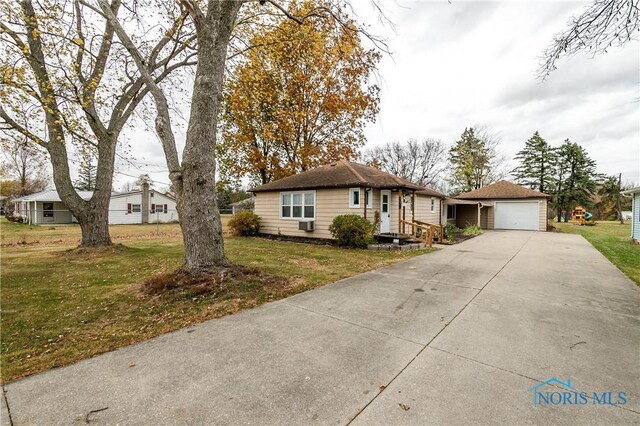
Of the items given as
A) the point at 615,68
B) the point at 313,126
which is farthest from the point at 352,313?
the point at 313,126

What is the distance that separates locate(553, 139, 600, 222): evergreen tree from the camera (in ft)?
104

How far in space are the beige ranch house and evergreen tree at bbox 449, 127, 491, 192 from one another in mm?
20042

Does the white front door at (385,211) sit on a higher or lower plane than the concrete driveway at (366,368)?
higher

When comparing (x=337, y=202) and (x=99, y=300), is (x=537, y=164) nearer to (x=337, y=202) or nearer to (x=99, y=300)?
(x=337, y=202)

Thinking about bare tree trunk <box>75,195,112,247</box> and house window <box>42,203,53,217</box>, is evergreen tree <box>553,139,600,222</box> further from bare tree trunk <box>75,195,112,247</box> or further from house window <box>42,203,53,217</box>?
house window <box>42,203,53,217</box>

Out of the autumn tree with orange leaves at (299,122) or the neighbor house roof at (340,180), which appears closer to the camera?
the neighbor house roof at (340,180)

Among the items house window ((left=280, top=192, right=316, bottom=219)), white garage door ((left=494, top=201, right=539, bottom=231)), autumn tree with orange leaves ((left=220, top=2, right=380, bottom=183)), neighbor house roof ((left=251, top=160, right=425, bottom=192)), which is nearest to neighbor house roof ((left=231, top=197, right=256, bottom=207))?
autumn tree with orange leaves ((left=220, top=2, right=380, bottom=183))

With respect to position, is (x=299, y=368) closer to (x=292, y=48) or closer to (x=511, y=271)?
(x=511, y=271)

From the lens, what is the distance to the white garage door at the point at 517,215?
20812 millimetres

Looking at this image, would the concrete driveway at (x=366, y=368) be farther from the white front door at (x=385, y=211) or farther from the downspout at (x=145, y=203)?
the downspout at (x=145, y=203)

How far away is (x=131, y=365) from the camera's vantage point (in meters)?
2.77

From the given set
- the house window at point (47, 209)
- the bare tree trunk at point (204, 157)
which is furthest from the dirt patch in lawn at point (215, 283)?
the house window at point (47, 209)

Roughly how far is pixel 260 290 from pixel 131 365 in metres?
2.59

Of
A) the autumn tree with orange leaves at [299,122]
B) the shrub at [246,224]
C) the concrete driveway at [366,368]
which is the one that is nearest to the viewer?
the concrete driveway at [366,368]
